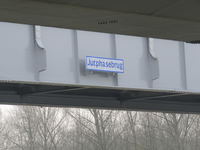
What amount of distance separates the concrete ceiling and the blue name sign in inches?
264

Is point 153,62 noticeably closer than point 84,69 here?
No

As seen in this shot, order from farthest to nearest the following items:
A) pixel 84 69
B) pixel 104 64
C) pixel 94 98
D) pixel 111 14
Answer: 1. pixel 94 98
2. pixel 104 64
3. pixel 84 69
4. pixel 111 14

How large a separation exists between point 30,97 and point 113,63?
12.3 ft

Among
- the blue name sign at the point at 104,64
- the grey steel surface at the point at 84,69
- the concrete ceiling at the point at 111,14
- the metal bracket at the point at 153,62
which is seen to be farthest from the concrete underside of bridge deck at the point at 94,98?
the concrete ceiling at the point at 111,14

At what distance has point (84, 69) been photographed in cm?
1470

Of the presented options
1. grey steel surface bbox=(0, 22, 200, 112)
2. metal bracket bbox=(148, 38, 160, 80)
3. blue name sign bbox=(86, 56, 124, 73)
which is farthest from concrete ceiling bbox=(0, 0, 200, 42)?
metal bracket bbox=(148, 38, 160, 80)

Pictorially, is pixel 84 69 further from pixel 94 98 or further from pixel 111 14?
pixel 111 14

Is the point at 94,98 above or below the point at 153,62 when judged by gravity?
below

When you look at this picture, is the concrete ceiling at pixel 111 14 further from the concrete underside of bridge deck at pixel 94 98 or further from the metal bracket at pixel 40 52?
the concrete underside of bridge deck at pixel 94 98

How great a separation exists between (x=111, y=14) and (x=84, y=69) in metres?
8.05

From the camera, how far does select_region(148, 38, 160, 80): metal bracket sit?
15.8 meters

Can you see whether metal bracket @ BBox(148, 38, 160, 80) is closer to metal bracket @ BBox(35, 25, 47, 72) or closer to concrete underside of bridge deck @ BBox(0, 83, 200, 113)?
concrete underside of bridge deck @ BBox(0, 83, 200, 113)

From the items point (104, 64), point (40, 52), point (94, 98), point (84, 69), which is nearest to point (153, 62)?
point (104, 64)

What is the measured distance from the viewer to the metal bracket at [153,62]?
15837 millimetres
